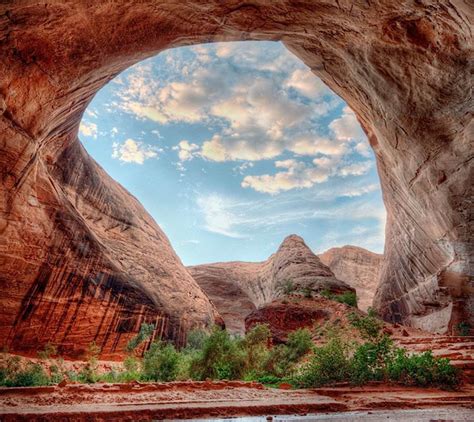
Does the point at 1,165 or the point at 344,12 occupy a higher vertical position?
the point at 344,12

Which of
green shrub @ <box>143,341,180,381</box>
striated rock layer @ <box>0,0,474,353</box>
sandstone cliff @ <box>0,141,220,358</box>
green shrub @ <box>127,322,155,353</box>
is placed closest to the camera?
striated rock layer @ <box>0,0,474,353</box>

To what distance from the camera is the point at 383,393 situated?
6152 millimetres

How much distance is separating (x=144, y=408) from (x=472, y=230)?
13.1 m

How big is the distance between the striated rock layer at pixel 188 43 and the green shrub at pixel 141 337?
868mm

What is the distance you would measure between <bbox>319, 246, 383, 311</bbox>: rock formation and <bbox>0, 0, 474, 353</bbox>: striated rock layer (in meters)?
34.8

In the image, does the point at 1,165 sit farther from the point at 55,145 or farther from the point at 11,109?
the point at 55,145

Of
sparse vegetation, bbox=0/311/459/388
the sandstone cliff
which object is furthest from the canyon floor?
the sandstone cliff

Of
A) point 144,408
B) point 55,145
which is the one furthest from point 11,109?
point 144,408

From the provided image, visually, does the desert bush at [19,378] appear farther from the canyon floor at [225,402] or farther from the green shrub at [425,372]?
the green shrub at [425,372]

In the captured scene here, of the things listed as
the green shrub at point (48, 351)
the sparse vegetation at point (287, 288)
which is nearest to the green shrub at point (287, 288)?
the sparse vegetation at point (287, 288)

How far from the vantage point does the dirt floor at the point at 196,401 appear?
4313 millimetres

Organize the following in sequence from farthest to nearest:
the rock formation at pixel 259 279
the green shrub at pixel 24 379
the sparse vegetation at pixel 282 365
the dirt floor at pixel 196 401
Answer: the rock formation at pixel 259 279 < the green shrub at pixel 24 379 < the sparse vegetation at pixel 282 365 < the dirt floor at pixel 196 401

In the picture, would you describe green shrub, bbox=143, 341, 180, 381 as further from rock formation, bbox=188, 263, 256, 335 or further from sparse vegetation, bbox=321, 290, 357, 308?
rock formation, bbox=188, 263, 256, 335

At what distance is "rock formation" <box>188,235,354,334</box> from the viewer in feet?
89.6
